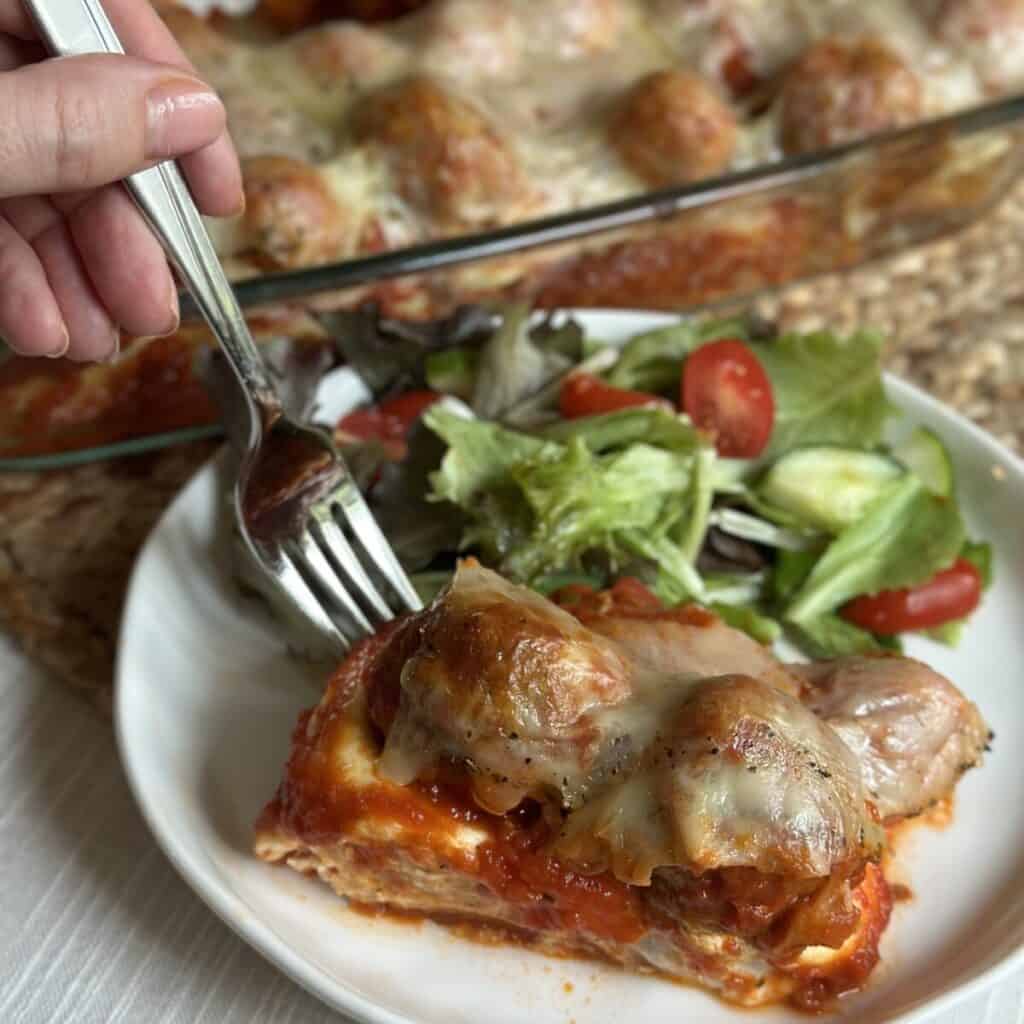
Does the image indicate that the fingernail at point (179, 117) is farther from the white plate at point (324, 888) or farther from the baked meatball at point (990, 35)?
the baked meatball at point (990, 35)

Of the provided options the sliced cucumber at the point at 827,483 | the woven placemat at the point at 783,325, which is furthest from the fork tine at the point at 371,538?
the sliced cucumber at the point at 827,483

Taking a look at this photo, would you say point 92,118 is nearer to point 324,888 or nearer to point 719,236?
point 324,888

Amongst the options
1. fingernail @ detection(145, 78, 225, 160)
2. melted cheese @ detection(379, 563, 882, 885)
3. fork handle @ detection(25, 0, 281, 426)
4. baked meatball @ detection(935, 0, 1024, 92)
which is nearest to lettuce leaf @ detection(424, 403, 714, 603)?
fork handle @ detection(25, 0, 281, 426)

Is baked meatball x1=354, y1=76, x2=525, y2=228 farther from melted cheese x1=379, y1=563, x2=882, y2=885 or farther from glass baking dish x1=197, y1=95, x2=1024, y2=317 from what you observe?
melted cheese x1=379, y1=563, x2=882, y2=885

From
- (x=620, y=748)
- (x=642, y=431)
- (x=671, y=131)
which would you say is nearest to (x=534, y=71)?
(x=671, y=131)

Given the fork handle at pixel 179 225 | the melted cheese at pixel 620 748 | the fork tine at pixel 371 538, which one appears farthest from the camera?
the fork tine at pixel 371 538

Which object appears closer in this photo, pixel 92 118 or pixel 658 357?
pixel 92 118
